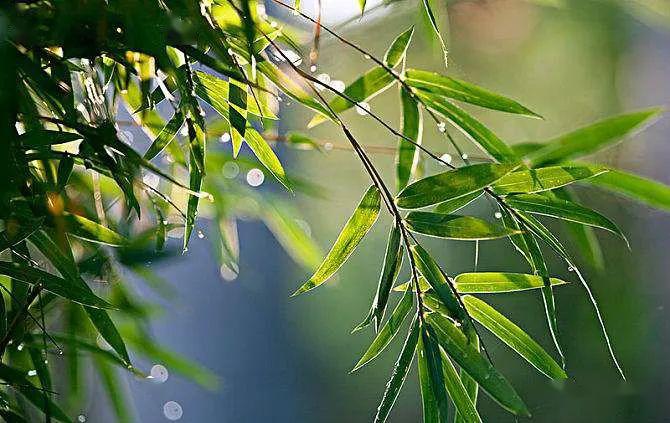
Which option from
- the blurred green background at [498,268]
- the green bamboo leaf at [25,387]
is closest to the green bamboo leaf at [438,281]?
the green bamboo leaf at [25,387]

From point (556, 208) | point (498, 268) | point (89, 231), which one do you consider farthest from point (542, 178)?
point (498, 268)

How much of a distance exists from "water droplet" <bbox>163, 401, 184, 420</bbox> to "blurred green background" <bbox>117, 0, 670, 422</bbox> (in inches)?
0.5

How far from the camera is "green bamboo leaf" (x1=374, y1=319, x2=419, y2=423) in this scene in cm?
40

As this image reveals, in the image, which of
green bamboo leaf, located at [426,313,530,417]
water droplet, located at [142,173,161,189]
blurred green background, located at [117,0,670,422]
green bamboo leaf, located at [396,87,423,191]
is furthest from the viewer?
blurred green background, located at [117,0,670,422]

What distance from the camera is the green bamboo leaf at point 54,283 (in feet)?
1.37

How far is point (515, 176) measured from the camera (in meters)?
0.43

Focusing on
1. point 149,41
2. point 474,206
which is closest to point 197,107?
point 149,41

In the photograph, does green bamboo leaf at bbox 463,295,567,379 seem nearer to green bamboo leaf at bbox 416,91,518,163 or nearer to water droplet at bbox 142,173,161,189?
green bamboo leaf at bbox 416,91,518,163

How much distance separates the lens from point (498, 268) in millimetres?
1628

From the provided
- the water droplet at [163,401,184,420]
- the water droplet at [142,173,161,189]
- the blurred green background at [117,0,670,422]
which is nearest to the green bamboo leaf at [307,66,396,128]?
the water droplet at [142,173,161,189]

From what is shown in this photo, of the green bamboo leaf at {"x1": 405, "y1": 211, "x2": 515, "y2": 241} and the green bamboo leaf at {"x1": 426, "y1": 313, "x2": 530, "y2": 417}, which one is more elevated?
the green bamboo leaf at {"x1": 405, "y1": 211, "x2": 515, "y2": 241}

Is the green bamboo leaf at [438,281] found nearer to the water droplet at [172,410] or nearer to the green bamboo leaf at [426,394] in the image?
the green bamboo leaf at [426,394]

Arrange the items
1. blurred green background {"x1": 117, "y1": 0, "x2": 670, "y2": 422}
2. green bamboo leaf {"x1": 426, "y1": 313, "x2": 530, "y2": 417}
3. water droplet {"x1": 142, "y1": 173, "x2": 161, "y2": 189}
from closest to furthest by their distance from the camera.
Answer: green bamboo leaf {"x1": 426, "y1": 313, "x2": 530, "y2": 417}
water droplet {"x1": 142, "y1": 173, "x2": 161, "y2": 189}
blurred green background {"x1": 117, "y1": 0, "x2": 670, "y2": 422}

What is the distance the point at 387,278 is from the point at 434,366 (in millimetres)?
58
